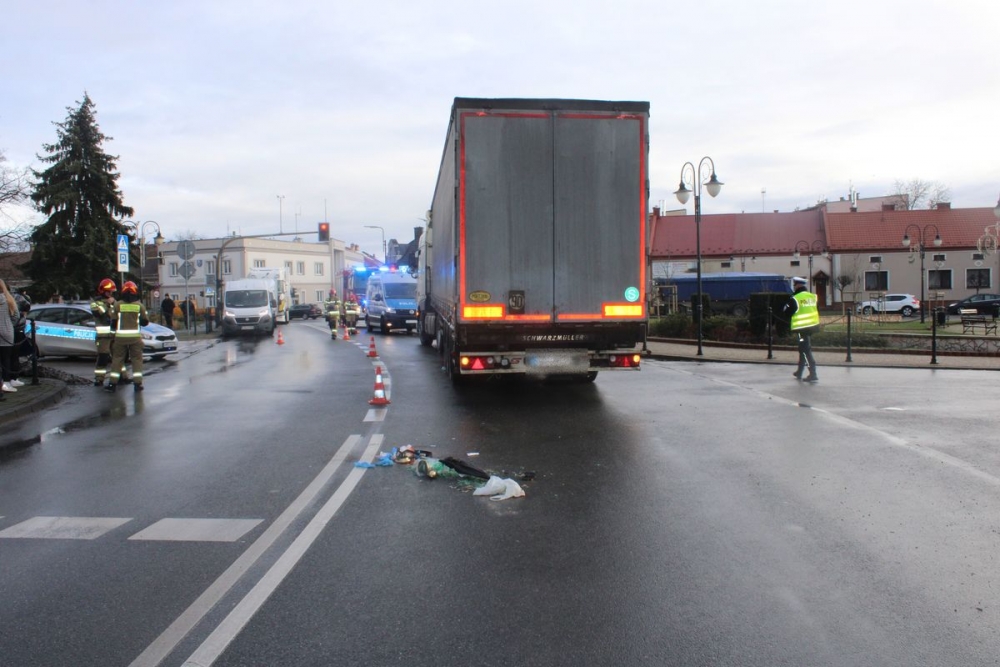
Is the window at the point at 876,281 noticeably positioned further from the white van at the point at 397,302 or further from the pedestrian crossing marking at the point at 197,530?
the pedestrian crossing marking at the point at 197,530

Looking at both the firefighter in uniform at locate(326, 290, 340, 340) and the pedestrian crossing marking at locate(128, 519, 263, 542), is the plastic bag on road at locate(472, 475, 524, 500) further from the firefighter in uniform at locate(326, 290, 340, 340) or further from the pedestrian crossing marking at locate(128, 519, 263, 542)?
the firefighter in uniform at locate(326, 290, 340, 340)

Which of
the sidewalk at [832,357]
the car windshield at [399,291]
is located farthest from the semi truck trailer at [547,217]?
the car windshield at [399,291]

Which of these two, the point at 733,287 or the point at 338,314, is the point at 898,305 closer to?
the point at 733,287

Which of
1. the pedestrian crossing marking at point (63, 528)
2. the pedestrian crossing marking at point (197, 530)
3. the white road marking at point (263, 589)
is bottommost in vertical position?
the white road marking at point (263, 589)

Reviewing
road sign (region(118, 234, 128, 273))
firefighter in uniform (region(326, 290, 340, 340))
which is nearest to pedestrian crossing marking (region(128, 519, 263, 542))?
road sign (region(118, 234, 128, 273))

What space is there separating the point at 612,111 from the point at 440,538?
22.3 ft

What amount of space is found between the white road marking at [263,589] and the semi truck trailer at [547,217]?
13.9 feet

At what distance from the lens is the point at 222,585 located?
14.2ft

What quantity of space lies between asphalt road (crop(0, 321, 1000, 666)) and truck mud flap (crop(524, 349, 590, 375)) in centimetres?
63

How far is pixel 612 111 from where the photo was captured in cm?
1014

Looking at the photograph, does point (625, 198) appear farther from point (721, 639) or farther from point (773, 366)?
point (773, 366)

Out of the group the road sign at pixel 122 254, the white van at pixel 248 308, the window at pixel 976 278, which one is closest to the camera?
the road sign at pixel 122 254

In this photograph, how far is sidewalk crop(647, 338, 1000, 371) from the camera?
17250 millimetres

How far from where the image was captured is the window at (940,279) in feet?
181
